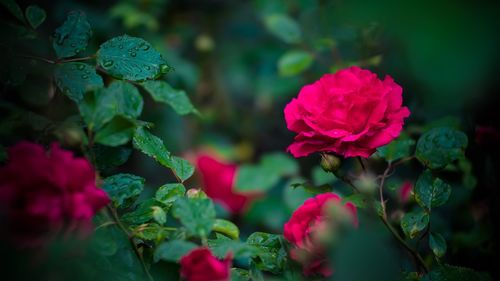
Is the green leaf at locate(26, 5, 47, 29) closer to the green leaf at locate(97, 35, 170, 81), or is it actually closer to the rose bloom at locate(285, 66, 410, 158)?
the green leaf at locate(97, 35, 170, 81)

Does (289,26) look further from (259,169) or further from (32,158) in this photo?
(32,158)

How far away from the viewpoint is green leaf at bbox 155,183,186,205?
695 millimetres

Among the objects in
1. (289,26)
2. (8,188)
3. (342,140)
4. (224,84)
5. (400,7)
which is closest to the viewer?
(8,188)

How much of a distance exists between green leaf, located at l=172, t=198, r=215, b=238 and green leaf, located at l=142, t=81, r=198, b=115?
0.93 feet

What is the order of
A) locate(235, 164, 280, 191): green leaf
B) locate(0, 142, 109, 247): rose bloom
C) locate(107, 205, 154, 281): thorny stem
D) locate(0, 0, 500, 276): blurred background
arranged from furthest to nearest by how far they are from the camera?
locate(235, 164, 280, 191): green leaf, locate(0, 0, 500, 276): blurred background, locate(107, 205, 154, 281): thorny stem, locate(0, 142, 109, 247): rose bloom

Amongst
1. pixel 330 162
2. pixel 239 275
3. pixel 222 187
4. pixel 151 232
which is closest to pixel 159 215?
pixel 151 232

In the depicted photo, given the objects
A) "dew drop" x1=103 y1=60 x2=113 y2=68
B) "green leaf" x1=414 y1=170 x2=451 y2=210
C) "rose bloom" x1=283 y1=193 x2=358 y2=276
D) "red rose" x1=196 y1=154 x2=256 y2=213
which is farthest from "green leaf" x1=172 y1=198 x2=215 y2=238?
"red rose" x1=196 y1=154 x2=256 y2=213

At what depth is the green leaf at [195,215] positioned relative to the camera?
59cm

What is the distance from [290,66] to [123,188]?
789 millimetres

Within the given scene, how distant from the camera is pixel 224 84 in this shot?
7.00ft

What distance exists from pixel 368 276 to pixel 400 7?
50 cm

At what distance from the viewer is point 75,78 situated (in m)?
0.70

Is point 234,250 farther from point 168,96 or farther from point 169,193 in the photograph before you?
point 168,96

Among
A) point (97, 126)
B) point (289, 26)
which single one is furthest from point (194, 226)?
point (289, 26)
